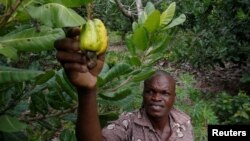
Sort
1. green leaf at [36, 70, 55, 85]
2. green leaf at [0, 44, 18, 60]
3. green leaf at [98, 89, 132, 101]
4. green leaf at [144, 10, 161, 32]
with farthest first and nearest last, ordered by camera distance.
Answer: green leaf at [98, 89, 132, 101] → green leaf at [144, 10, 161, 32] → green leaf at [36, 70, 55, 85] → green leaf at [0, 44, 18, 60]

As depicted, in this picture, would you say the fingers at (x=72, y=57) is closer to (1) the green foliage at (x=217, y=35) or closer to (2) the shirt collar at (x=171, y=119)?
(2) the shirt collar at (x=171, y=119)

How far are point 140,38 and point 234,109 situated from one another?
3413 mm

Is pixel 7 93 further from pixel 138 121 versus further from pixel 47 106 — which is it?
pixel 138 121

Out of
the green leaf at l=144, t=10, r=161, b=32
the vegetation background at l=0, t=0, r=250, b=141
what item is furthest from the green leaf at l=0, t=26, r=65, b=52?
the green leaf at l=144, t=10, r=161, b=32

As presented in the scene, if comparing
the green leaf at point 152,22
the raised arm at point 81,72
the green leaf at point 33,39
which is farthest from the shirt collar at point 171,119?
the green leaf at point 33,39

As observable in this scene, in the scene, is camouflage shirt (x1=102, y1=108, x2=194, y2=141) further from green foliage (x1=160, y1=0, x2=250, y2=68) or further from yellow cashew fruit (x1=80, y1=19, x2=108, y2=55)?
green foliage (x1=160, y1=0, x2=250, y2=68)

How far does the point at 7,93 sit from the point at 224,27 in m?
4.60

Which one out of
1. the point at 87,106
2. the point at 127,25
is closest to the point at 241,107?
the point at 87,106

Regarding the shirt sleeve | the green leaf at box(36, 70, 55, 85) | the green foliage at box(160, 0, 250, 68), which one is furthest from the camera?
the green foliage at box(160, 0, 250, 68)

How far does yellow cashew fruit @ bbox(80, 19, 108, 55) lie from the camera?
111cm

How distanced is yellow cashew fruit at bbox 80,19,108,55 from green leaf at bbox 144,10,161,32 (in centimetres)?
Answer: 48

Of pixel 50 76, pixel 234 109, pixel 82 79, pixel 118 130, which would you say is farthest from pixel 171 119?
pixel 234 109

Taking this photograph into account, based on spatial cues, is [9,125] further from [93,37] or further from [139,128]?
[139,128]

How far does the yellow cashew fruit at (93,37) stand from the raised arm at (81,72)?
45mm
